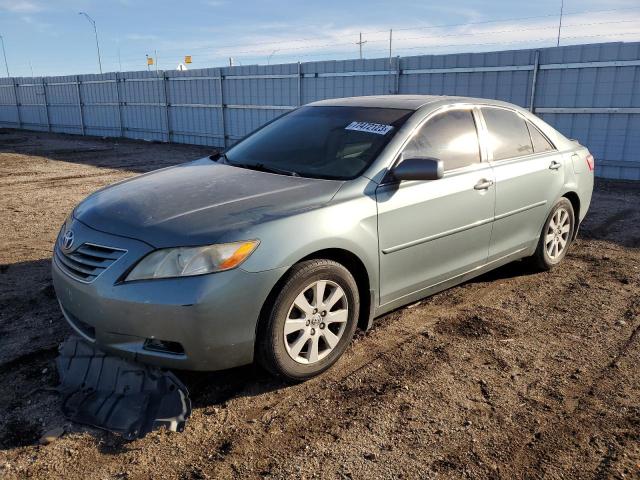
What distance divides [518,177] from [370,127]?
1.45 m

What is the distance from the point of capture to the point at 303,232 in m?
3.03

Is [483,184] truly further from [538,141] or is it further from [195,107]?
[195,107]

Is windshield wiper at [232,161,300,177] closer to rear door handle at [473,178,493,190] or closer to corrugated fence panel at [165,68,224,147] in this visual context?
rear door handle at [473,178,493,190]

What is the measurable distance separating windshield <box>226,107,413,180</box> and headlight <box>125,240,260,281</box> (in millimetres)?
1072

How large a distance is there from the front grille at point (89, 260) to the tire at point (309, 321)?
34.9 inches

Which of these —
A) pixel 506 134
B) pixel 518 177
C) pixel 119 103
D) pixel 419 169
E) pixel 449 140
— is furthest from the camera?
pixel 119 103

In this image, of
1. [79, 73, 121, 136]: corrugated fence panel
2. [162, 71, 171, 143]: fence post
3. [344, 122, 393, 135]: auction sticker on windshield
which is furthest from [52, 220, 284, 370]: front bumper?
[79, 73, 121, 136]: corrugated fence panel

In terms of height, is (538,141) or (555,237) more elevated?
(538,141)

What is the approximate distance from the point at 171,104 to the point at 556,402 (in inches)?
765

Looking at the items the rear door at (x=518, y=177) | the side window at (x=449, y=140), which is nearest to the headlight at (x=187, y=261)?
the side window at (x=449, y=140)

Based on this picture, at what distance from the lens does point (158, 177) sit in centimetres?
390

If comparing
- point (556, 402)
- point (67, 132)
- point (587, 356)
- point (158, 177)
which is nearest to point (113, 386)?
point (158, 177)

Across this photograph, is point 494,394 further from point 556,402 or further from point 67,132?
point 67,132

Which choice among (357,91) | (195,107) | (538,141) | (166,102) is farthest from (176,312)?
(166,102)
